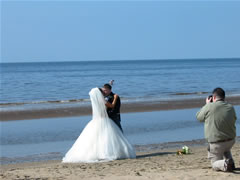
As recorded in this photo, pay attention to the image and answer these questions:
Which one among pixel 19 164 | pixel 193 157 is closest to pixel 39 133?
pixel 19 164

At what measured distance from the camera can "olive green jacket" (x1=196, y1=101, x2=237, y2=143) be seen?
7633 millimetres

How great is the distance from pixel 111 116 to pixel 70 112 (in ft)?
36.4

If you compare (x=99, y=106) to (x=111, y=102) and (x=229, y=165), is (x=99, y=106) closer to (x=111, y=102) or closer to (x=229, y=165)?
(x=111, y=102)

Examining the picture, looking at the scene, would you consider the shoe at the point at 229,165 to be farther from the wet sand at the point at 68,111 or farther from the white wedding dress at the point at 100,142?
the wet sand at the point at 68,111

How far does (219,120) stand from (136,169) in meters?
2.08

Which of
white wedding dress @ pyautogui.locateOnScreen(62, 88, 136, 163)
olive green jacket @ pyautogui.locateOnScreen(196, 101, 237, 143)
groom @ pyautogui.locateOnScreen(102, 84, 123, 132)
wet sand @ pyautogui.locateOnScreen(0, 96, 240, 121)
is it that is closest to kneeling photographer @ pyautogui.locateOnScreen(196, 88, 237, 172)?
olive green jacket @ pyautogui.locateOnScreen(196, 101, 237, 143)

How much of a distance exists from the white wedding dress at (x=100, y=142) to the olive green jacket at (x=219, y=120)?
10.4 ft

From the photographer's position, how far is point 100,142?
10.4 meters

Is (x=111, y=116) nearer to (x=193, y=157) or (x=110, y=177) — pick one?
(x=193, y=157)

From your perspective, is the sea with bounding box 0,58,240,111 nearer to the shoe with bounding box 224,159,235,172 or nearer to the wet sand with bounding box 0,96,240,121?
the wet sand with bounding box 0,96,240,121

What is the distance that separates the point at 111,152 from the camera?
1040 centimetres

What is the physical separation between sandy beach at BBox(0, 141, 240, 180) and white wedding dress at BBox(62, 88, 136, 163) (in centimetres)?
32

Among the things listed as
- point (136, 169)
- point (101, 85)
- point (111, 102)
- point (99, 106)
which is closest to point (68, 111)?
point (111, 102)

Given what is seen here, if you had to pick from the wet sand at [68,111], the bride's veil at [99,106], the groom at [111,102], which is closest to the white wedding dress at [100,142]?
the bride's veil at [99,106]
